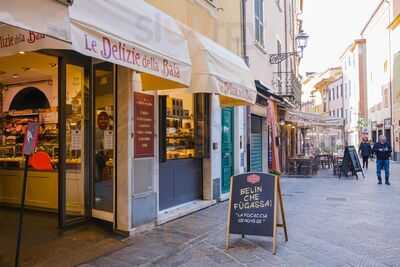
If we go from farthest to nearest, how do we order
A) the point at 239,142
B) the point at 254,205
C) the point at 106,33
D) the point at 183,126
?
the point at 239,142, the point at 183,126, the point at 254,205, the point at 106,33

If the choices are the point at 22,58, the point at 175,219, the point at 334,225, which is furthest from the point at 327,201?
the point at 22,58

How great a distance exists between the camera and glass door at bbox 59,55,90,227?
682cm

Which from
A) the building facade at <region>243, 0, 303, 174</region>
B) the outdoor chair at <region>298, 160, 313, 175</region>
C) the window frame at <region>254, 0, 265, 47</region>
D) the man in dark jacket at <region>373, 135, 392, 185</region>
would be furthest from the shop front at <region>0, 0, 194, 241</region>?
the outdoor chair at <region>298, 160, 313, 175</region>

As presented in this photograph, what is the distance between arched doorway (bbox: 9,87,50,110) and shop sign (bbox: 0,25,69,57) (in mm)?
3520

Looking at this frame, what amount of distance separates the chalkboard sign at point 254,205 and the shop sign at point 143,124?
1.71 metres

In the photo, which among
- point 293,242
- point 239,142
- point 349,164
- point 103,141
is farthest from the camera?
point 349,164

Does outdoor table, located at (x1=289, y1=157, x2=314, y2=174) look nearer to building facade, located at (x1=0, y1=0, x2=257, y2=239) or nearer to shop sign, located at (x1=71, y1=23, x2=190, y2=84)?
building facade, located at (x1=0, y1=0, x2=257, y2=239)

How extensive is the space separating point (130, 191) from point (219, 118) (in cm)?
413

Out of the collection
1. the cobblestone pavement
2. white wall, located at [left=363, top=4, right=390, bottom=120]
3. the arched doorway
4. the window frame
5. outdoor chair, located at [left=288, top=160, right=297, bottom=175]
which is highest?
white wall, located at [left=363, top=4, right=390, bottom=120]

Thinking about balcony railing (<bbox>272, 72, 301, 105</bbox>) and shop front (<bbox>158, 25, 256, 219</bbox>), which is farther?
balcony railing (<bbox>272, 72, 301, 105</bbox>)

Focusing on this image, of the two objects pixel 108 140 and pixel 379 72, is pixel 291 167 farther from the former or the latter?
pixel 379 72

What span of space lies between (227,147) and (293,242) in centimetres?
465

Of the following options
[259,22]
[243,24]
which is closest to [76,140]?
[243,24]

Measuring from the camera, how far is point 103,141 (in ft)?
23.0
